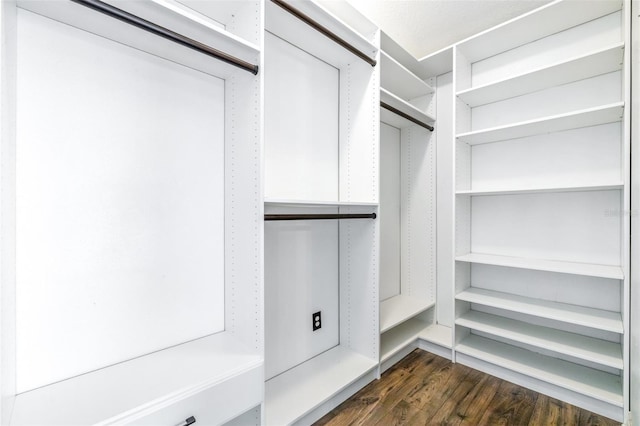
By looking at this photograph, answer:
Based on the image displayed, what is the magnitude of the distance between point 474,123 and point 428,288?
147 centimetres

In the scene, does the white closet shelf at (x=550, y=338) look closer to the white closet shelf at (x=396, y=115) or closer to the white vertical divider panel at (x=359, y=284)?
the white vertical divider panel at (x=359, y=284)

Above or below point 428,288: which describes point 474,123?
above

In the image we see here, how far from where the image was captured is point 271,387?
1658mm

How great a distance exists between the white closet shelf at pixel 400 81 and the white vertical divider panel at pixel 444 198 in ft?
0.51

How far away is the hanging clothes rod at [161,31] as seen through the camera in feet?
3.10

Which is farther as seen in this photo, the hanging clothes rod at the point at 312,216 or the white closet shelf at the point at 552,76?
the white closet shelf at the point at 552,76

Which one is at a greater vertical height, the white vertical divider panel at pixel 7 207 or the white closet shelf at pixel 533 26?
the white closet shelf at pixel 533 26

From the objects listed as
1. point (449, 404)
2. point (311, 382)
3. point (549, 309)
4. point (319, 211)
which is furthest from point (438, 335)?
point (319, 211)

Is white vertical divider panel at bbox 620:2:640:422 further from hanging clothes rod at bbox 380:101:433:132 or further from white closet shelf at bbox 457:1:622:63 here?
hanging clothes rod at bbox 380:101:433:132

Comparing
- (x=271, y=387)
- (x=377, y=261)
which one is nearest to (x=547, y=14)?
(x=377, y=261)

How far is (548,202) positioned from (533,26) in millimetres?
1200

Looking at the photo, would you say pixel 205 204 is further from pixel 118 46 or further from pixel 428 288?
pixel 428 288

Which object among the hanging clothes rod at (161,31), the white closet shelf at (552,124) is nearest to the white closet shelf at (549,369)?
the white closet shelf at (552,124)

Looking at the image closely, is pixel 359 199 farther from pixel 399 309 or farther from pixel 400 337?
pixel 400 337
